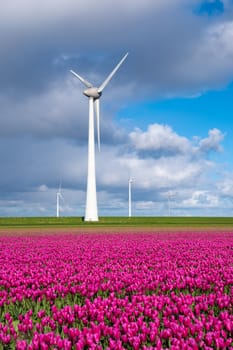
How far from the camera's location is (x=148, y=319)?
28.2ft

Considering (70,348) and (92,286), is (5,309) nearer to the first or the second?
(92,286)

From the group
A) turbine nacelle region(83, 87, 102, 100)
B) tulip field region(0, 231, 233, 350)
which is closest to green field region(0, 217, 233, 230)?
turbine nacelle region(83, 87, 102, 100)

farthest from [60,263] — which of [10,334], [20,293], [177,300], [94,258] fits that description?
[10,334]

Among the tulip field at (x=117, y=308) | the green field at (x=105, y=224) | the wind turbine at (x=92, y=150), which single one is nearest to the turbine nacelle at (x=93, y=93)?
the wind turbine at (x=92, y=150)

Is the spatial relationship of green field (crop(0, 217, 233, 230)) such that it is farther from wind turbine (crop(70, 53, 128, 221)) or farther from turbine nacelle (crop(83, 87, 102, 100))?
turbine nacelle (crop(83, 87, 102, 100))

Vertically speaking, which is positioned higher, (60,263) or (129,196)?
(129,196)

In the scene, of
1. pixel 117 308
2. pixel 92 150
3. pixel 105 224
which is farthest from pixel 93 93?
pixel 117 308

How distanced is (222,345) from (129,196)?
90.9 metres

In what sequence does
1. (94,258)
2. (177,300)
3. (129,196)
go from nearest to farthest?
(177,300) < (94,258) < (129,196)

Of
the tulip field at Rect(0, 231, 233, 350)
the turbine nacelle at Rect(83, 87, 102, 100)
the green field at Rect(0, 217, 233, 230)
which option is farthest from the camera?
the turbine nacelle at Rect(83, 87, 102, 100)

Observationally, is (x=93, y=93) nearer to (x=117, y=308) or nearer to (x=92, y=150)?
(x=92, y=150)

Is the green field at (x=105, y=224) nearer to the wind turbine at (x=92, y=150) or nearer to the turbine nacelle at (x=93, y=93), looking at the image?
the wind turbine at (x=92, y=150)

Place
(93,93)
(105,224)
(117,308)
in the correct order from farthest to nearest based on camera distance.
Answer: (93,93) < (105,224) < (117,308)

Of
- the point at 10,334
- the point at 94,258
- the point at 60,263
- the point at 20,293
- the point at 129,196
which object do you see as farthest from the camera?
the point at 129,196
